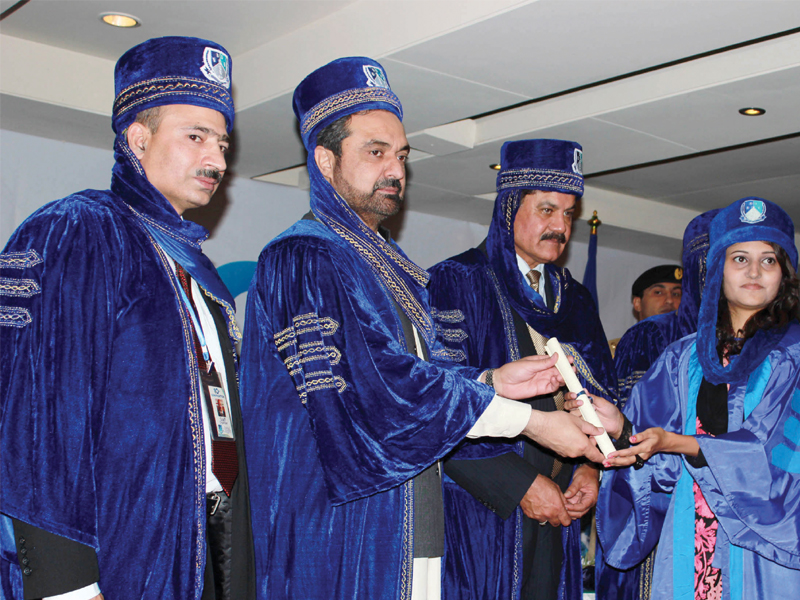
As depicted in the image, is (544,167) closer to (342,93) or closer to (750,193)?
(342,93)

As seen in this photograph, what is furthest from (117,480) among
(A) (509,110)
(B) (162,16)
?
(A) (509,110)

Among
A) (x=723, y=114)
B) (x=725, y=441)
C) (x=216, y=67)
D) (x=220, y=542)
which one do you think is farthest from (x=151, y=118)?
(x=723, y=114)

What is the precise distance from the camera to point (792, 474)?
268 centimetres

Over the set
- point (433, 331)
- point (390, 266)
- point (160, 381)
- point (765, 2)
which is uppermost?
point (765, 2)

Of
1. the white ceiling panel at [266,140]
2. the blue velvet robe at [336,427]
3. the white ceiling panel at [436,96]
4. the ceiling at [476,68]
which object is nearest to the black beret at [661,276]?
the ceiling at [476,68]

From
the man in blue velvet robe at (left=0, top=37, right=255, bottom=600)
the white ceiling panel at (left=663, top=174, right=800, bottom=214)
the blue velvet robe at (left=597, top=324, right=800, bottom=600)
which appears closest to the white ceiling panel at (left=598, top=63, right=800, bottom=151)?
the white ceiling panel at (left=663, top=174, right=800, bottom=214)

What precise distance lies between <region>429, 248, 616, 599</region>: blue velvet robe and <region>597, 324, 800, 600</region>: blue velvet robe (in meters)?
0.21

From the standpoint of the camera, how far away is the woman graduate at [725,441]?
2650mm

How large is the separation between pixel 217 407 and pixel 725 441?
1636 mm

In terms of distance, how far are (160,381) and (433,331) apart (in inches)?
31.0

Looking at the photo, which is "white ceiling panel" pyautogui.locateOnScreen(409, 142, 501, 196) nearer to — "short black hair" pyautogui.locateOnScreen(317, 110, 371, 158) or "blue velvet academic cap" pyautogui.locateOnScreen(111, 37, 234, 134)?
"short black hair" pyautogui.locateOnScreen(317, 110, 371, 158)

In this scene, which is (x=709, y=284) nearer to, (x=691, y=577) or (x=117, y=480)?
(x=691, y=577)

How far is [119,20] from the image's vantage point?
14.3 feet

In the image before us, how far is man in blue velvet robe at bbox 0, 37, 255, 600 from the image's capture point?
5.24ft
